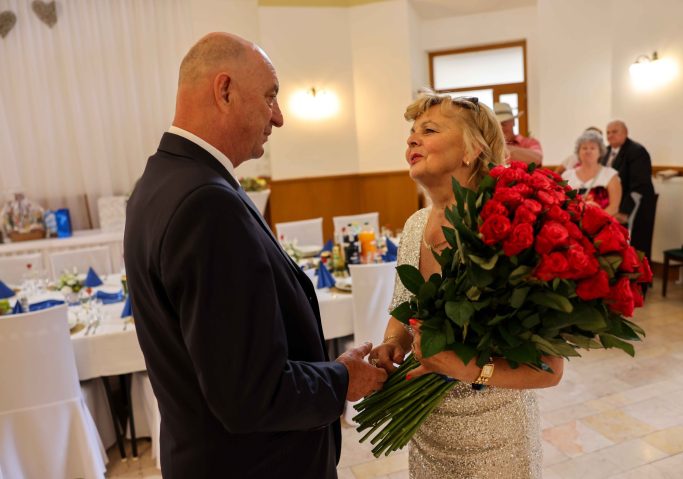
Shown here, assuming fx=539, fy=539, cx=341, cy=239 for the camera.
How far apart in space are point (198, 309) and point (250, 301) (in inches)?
3.6

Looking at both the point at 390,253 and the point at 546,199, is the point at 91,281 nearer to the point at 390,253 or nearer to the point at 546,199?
the point at 390,253

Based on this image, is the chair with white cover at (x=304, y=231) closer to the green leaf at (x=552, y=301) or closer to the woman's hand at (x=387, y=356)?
the woman's hand at (x=387, y=356)

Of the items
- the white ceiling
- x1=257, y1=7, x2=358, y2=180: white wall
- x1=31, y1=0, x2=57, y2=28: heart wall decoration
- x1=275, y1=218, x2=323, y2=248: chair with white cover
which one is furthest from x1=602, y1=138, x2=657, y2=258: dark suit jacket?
x1=31, y1=0, x2=57, y2=28: heart wall decoration

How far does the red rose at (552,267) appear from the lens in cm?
99

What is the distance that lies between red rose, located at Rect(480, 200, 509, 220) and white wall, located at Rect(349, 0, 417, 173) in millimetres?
6445

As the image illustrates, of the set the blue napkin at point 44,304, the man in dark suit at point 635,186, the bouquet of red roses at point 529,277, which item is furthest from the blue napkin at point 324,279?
the man in dark suit at point 635,186

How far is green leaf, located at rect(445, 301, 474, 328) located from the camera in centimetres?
107

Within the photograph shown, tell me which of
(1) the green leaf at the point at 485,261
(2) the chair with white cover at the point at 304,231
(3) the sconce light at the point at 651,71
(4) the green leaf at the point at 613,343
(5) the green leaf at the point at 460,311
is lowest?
(2) the chair with white cover at the point at 304,231

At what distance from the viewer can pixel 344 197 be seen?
786 centimetres

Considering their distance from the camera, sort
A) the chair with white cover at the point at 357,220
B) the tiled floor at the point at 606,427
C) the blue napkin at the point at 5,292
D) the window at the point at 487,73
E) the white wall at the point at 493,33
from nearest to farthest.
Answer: the tiled floor at the point at 606,427, the blue napkin at the point at 5,292, the chair with white cover at the point at 357,220, the white wall at the point at 493,33, the window at the point at 487,73

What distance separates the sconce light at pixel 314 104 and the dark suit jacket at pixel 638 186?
3.72 meters

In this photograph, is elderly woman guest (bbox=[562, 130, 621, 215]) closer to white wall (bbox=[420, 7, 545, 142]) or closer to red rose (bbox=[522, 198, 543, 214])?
white wall (bbox=[420, 7, 545, 142])

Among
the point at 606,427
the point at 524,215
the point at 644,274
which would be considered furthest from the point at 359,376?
the point at 606,427

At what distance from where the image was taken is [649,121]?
6.15 meters
